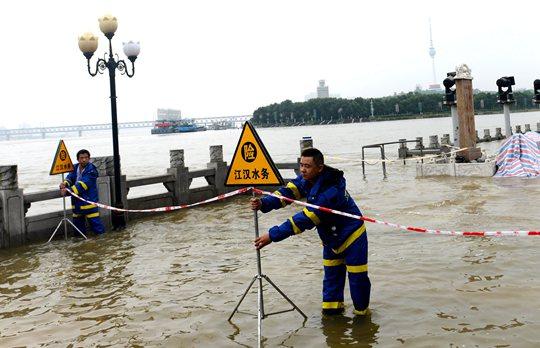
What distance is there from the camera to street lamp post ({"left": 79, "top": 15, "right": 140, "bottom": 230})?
12109 millimetres

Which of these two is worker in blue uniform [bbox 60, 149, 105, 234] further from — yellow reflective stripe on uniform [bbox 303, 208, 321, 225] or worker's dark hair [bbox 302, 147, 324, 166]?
yellow reflective stripe on uniform [bbox 303, 208, 321, 225]

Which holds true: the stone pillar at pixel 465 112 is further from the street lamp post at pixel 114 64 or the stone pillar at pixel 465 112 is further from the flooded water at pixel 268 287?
the street lamp post at pixel 114 64

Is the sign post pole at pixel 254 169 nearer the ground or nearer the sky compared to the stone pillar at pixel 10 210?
nearer the sky

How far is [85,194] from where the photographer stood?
36.3 feet

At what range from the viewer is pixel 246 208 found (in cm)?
1461

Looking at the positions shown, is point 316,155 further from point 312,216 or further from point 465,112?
point 465,112

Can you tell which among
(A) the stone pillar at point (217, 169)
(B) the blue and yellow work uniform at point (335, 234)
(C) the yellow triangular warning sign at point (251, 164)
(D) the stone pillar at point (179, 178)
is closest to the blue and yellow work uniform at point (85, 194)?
(D) the stone pillar at point (179, 178)

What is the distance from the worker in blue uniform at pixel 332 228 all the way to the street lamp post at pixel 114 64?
739cm

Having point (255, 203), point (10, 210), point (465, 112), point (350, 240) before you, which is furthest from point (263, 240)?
point (465, 112)

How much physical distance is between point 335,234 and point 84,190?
7.24 meters

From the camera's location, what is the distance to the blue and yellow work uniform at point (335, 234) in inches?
199

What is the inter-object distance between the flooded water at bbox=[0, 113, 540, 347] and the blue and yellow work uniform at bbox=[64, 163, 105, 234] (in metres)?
0.57

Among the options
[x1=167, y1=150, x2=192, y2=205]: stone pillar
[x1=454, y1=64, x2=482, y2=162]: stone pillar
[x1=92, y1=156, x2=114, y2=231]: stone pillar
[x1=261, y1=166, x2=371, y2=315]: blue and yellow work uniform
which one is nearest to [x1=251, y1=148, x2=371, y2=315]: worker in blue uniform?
[x1=261, y1=166, x2=371, y2=315]: blue and yellow work uniform

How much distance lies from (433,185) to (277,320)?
12116mm
